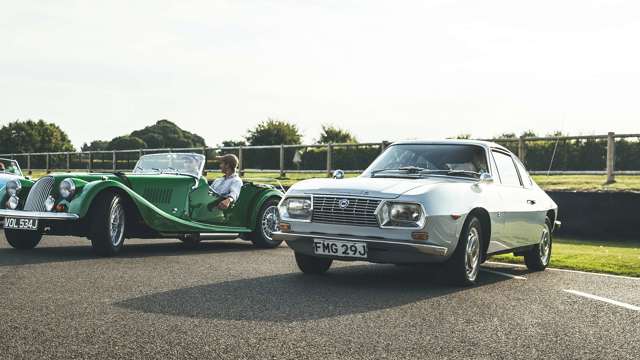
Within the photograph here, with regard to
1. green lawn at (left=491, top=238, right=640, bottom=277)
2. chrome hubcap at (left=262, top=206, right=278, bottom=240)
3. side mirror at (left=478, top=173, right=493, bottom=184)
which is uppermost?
side mirror at (left=478, top=173, right=493, bottom=184)

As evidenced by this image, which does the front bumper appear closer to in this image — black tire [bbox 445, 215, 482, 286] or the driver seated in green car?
black tire [bbox 445, 215, 482, 286]

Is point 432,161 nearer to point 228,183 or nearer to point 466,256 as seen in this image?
point 466,256

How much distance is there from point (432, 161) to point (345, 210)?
1.61 metres

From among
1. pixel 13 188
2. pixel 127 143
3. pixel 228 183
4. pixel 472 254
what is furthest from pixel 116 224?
pixel 127 143

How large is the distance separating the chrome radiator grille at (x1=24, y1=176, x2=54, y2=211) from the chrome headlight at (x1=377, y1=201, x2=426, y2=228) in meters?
5.27

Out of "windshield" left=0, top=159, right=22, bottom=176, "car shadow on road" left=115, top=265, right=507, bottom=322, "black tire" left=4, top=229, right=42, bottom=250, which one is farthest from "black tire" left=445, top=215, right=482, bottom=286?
"windshield" left=0, top=159, right=22, bottom=176

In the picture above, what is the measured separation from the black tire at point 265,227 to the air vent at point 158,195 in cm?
154

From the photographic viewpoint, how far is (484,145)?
941 cm

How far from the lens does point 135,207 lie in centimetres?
1098

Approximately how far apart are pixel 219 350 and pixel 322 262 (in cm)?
412

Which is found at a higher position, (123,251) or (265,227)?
(265,227)

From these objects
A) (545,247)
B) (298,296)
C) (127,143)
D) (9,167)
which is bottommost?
(298,296)

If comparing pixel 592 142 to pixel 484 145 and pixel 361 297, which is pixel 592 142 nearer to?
pixel 484 145

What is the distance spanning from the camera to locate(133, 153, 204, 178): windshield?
12391 mm
